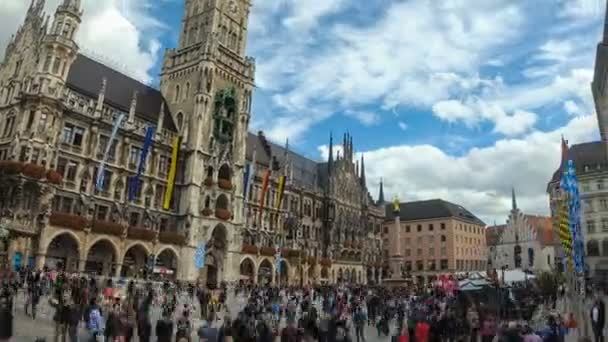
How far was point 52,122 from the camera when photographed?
1341 inches

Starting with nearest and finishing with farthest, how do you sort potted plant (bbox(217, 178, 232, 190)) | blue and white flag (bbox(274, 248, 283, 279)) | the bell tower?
the bell tower
potted plant (bbox(217, 178, 232, 190))
blue and white flag (bbox(274, 248, 283, 279))

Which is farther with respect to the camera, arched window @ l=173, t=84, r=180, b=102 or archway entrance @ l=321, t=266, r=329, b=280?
archway entrance @ l=321, t=266, r=329, b=280

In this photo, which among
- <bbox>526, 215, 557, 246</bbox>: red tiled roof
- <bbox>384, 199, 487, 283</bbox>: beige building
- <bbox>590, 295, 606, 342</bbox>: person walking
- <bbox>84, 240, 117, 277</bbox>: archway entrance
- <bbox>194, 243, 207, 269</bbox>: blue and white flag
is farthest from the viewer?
<bbox>384, 199, 487, 283</bbox>: beige building

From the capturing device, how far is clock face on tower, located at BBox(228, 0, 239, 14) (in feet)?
178

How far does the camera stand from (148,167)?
Result: 42.2 meters

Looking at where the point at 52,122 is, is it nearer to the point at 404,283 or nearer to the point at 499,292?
the point at 499,292

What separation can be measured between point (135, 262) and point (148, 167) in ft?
29.3

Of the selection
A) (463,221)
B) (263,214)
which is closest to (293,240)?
(263,214)

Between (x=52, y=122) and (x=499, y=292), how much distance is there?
3389cm

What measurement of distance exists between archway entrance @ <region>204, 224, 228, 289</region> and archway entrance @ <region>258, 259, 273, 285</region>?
8111 mm

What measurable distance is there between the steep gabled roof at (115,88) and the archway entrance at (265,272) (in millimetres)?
19499

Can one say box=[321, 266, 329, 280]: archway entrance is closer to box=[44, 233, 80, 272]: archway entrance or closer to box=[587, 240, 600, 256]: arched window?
box=[587, 240, 600, 256]: arched window

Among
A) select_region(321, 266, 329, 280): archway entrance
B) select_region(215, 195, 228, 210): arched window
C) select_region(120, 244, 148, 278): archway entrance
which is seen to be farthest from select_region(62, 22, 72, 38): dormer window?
select_region(321, 266, 329, 280): archway entrance

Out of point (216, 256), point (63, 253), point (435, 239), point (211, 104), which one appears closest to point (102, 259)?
point (63, 253)
